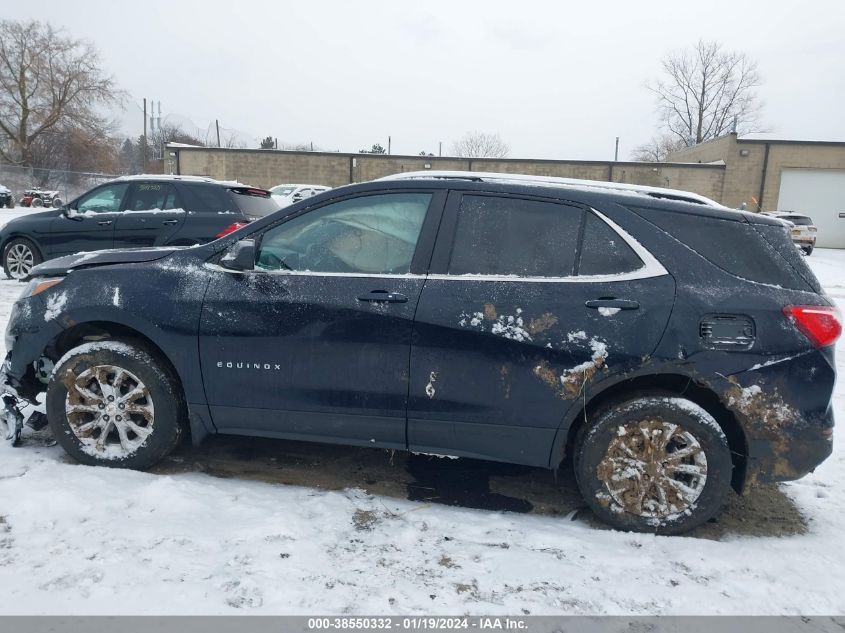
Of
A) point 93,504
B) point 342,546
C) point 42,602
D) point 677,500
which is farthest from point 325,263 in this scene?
point 677,500

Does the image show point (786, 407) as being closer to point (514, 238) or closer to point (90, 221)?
point (514, 238)

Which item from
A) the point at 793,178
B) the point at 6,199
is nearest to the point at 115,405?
the point at 6,199

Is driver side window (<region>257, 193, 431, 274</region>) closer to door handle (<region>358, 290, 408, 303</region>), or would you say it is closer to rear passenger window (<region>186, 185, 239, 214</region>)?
door handle (<region>358, 290, 408, 303</region>)

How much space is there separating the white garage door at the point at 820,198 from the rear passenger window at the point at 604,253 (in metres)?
31.0

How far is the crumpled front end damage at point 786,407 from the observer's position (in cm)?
296

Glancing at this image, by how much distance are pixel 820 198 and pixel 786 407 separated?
3164cm

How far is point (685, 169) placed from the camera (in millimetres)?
29641

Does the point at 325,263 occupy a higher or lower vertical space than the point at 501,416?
higher

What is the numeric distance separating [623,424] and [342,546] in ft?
5.01

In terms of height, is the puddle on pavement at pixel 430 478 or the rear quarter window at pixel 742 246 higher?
the rear quarter window at pixel 742 246

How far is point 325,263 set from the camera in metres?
3.41
